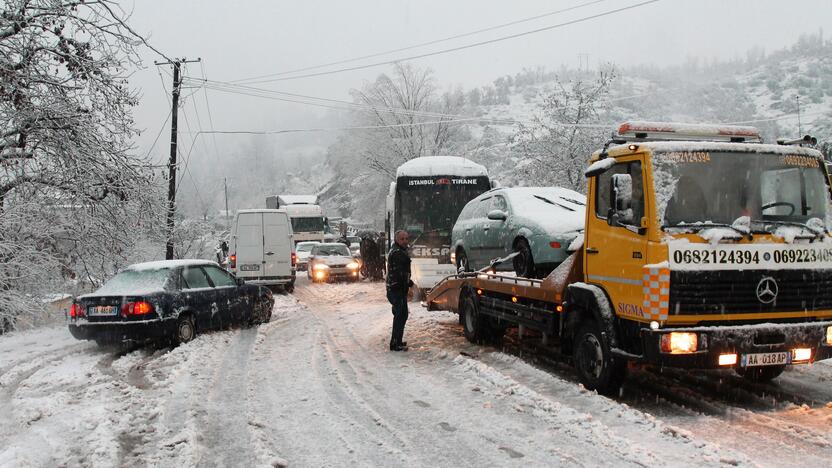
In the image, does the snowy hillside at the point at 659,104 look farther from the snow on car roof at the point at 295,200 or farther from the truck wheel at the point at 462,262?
the truck wheel at the point at 462,262

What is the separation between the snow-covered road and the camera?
4711 millimetres

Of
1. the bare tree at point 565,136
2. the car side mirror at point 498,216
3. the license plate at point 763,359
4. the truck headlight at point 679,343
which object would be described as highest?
the bare tree at point 565,136

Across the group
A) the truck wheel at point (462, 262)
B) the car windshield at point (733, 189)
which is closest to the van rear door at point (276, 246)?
the truck wheel at point (462, 262)

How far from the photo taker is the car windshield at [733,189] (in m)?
5.81

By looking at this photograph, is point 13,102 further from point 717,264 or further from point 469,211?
point 717,264

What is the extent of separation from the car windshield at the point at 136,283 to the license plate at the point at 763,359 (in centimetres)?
788

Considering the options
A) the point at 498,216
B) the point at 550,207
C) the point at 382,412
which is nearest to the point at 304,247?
the point at 498,216

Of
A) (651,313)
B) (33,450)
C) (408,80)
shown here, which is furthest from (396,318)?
(408,80)

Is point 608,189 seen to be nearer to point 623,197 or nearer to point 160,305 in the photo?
point 623,197

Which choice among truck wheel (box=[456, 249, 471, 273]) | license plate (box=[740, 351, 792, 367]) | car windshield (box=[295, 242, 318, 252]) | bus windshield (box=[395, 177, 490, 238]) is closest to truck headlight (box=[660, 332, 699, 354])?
license plate (box=[740, 351, 792, 367])

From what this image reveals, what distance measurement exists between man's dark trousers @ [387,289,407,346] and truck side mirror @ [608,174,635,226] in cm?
407

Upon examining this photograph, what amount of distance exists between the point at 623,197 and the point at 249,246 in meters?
16.0

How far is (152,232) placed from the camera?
1456 cm

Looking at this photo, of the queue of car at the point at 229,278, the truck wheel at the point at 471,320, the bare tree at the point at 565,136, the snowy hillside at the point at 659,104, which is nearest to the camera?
the queue of car at the point at 229,278
